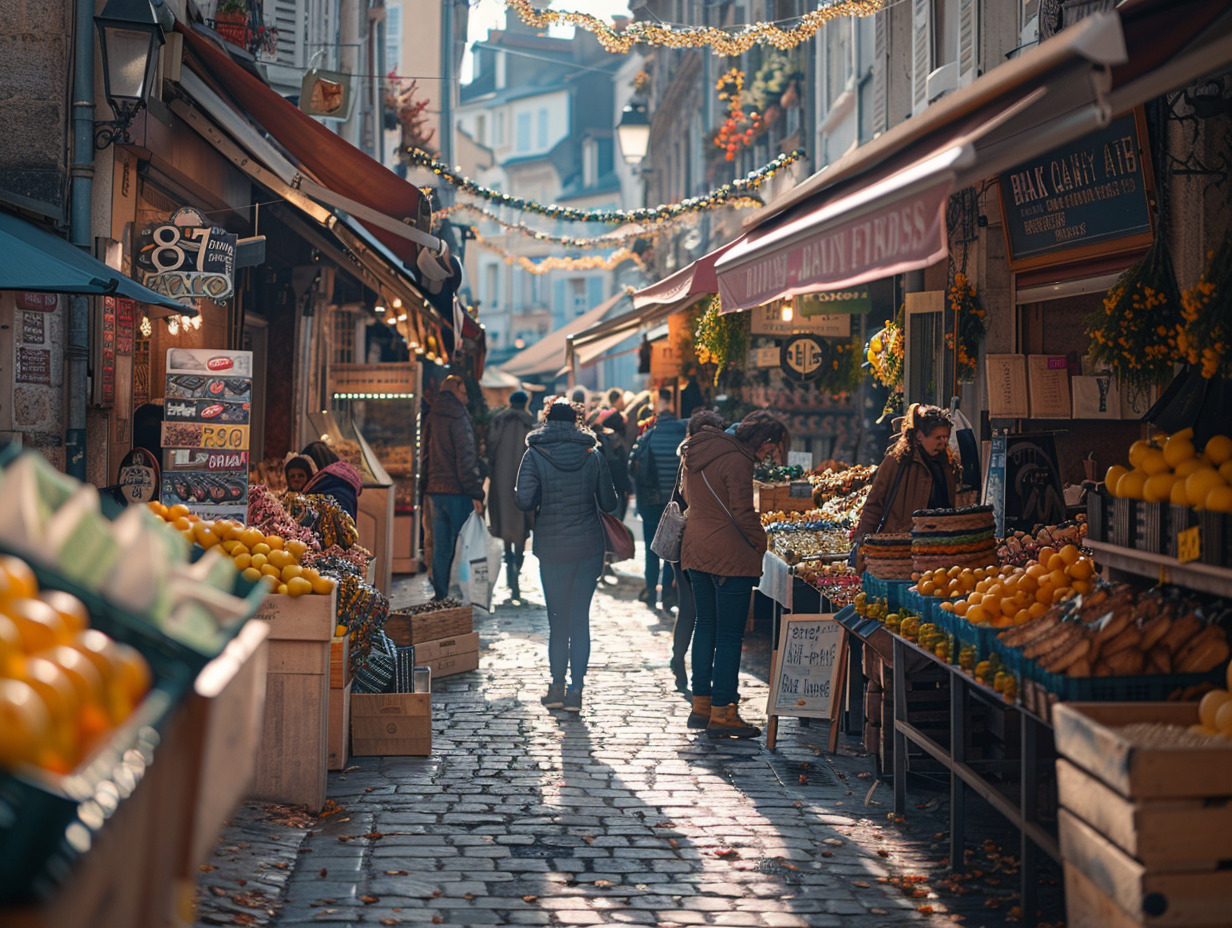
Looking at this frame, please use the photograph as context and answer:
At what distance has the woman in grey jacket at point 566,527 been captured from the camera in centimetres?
870

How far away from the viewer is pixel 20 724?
2109mm

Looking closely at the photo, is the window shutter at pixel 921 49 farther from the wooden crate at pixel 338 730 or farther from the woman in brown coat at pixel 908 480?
the wooden crate at pixel 338 730

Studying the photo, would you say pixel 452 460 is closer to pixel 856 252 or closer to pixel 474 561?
pixel 474 561

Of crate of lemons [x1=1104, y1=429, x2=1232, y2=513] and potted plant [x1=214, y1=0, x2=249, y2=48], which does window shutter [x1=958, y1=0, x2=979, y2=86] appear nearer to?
potted plant [x1=214, y1=0, x2=249, y2=48]

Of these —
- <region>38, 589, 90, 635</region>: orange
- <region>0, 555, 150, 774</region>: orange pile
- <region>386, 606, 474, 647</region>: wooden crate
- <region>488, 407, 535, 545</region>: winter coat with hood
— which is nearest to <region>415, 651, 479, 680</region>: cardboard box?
<region>386, 606, 474, 647</region>: wooden crate

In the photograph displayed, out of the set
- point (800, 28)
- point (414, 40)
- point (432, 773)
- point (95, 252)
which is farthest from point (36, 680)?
point (414, 40)

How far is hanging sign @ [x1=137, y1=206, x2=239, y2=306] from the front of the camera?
8.07 metres

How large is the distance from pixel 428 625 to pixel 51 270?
406 cm

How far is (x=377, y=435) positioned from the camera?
54.7 ft

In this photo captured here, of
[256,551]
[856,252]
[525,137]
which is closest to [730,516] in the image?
[256,551]

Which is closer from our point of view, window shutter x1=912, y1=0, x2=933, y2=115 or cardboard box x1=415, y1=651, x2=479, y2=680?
cardboard box x1=415, y1=651, x2=479, y2=680

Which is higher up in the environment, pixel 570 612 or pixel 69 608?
pixel 69 608

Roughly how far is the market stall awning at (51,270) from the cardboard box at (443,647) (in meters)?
3.34

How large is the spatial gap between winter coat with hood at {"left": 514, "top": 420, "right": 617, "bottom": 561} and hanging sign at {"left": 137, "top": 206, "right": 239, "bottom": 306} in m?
2.27
